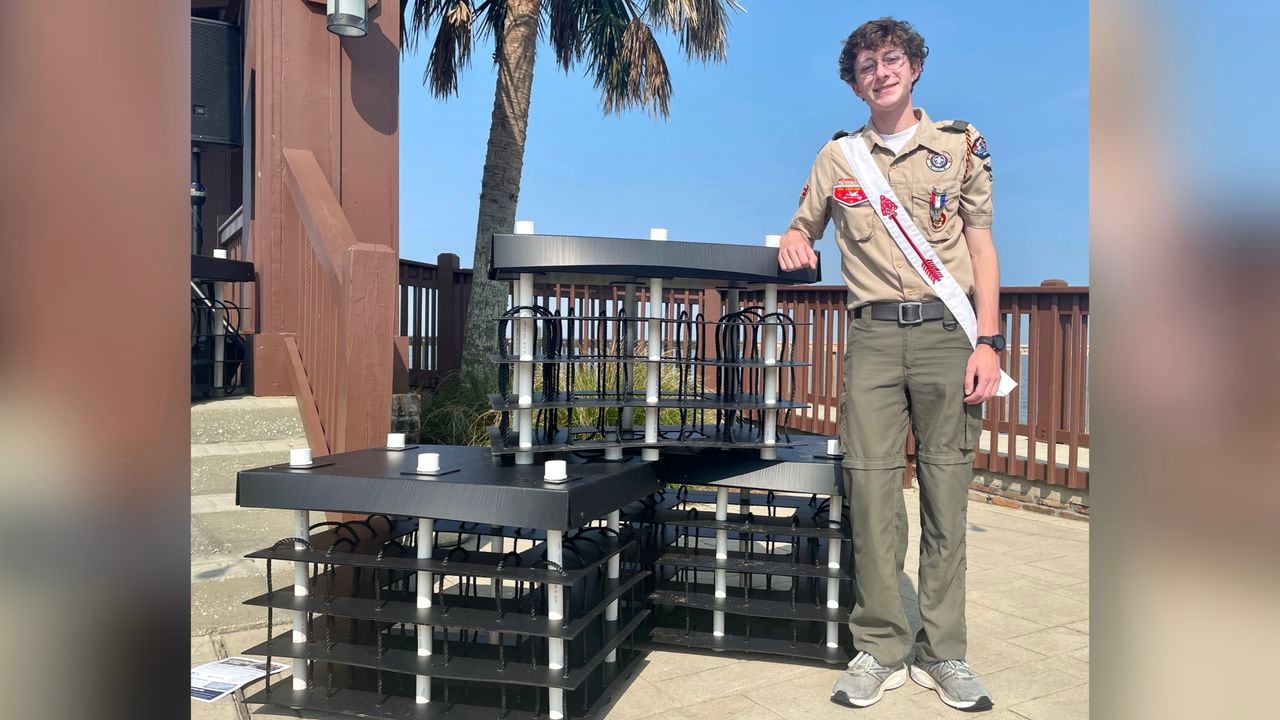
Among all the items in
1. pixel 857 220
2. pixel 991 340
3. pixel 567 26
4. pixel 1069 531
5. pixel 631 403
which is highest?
pixel 567 26

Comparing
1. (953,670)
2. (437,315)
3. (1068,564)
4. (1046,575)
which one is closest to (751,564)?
(953,670)

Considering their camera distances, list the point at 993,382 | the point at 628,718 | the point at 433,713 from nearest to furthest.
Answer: the point at 433,713 → the point at 628,718 → the point at 993,382

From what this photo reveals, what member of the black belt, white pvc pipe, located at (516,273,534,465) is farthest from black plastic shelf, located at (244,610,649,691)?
the black belt

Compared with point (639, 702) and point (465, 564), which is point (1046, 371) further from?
point (465, 564)

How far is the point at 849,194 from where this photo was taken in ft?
10.5

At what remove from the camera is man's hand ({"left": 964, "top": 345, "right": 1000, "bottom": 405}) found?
3035 mm

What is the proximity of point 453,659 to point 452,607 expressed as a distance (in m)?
0.17

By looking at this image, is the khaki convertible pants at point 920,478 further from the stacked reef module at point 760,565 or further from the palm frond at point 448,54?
the palm frond at point 448,54

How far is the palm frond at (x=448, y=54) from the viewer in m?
11.5

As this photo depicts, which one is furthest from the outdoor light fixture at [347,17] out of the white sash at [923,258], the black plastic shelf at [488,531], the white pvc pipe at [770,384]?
the white sash at [923,258]
